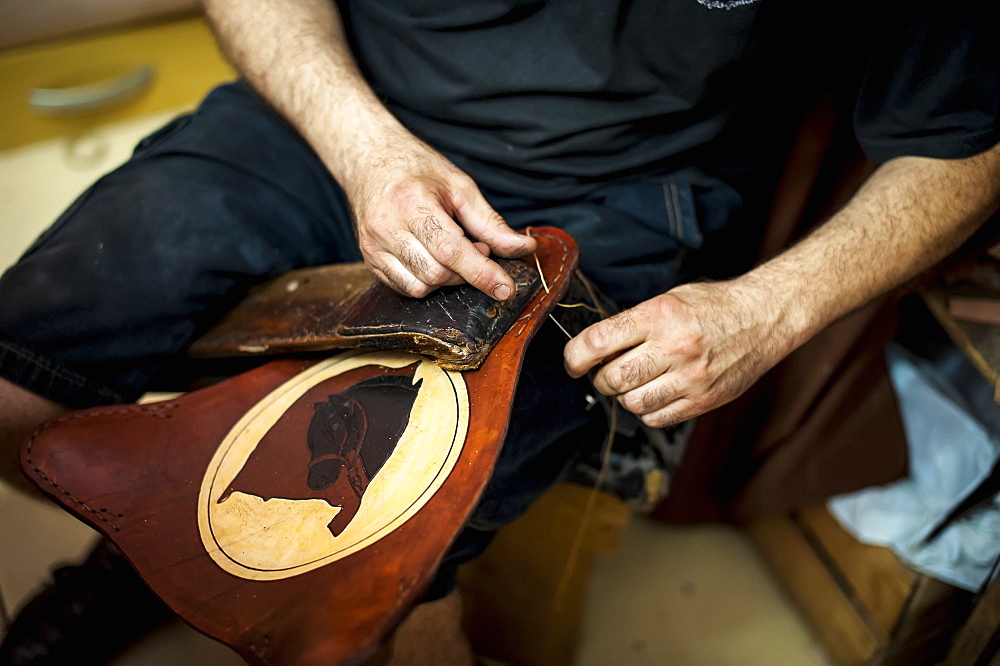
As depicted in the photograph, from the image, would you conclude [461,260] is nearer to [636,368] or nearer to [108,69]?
[636,368]

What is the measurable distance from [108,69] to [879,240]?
9.35ft

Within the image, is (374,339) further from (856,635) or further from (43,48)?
(43,48)

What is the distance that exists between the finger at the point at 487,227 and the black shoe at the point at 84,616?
37.9 inches

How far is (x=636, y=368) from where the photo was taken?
74 centimetres

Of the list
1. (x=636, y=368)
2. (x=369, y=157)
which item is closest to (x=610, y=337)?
(x=636, y=368)

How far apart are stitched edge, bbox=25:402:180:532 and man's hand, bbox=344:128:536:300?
0.33 m

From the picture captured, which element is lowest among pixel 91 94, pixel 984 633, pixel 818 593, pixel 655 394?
pixel 818 593

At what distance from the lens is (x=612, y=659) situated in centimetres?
131

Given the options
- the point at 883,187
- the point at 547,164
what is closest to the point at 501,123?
the point at 547,164

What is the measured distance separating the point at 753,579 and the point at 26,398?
56.7 inches

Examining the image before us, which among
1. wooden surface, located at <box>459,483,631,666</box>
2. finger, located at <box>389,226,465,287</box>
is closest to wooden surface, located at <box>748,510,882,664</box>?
wooden surface, located at <box>459,483,631,666</box>

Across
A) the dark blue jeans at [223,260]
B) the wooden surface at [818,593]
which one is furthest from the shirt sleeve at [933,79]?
the wooden surface at [818,593]

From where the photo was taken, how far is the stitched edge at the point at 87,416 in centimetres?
71

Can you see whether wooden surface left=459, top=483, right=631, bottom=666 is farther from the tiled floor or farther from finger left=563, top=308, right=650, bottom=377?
finger left=563, top=308, right=650, bottom=377
